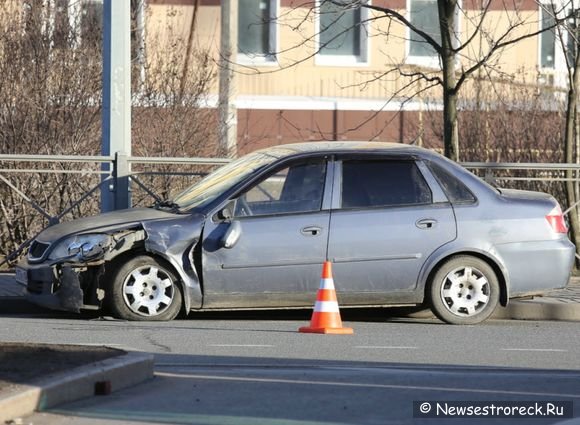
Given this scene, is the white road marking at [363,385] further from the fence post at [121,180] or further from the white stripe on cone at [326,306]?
the fence post at [121,180]

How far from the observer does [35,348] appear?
28.9ft

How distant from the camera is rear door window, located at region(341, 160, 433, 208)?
40.1 ft

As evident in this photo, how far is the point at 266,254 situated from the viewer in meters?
11.9

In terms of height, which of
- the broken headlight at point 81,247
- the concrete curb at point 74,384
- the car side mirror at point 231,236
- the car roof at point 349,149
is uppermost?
the car roof at point 349,149

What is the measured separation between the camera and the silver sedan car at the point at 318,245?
469 inches

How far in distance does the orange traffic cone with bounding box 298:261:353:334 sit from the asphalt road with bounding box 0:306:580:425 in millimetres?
222

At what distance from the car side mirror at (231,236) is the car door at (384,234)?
0.84m

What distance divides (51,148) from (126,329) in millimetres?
7290

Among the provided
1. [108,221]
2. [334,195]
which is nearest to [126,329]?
[108,221]

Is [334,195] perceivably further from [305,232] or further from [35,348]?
[35,348]

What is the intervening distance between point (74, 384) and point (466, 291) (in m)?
5.38

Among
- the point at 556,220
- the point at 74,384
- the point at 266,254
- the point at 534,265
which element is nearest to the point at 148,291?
the point at 266,254

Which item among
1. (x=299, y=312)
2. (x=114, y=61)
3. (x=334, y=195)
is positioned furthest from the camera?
(x=114, y=61)

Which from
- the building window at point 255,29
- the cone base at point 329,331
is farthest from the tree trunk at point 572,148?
the building window at point 255,29
